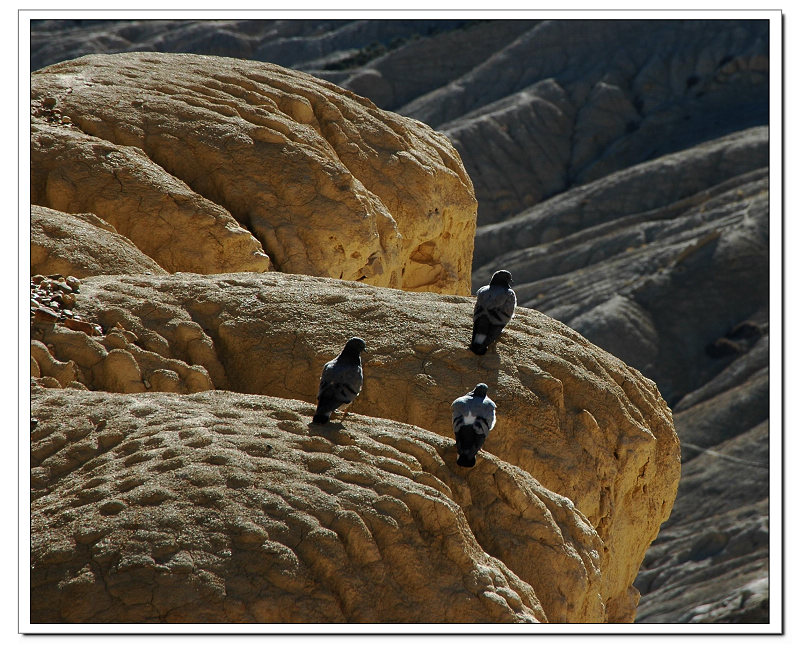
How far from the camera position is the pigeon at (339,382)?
Result: 759cm

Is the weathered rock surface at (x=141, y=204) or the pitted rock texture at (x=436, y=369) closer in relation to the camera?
the pitted rock texture at (x=436, y=369)

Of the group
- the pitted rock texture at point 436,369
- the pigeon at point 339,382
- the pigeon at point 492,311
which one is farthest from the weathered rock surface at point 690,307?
the pigeon at point 339,382

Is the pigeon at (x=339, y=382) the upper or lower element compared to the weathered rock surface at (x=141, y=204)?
lower

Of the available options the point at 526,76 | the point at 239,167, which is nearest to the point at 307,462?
the point at 239,167

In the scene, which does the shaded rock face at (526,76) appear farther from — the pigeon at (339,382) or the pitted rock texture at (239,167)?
the pigeon at (339,382)

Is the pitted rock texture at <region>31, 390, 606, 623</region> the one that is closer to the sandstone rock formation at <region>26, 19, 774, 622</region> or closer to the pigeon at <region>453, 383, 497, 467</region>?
the pigeon at <region>453, 383, 497, 467</region>

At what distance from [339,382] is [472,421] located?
96cm

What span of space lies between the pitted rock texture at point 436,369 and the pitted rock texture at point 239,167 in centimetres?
298

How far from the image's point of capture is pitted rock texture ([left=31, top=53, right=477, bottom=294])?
547 inches

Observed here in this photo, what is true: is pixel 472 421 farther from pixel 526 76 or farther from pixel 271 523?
pixel 526 76

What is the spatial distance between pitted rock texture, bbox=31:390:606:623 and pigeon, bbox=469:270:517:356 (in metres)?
1.91

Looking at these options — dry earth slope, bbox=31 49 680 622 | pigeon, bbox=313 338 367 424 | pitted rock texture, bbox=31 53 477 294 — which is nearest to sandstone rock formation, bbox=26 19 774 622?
pitted rock texture, bbox=31 53 477 294
